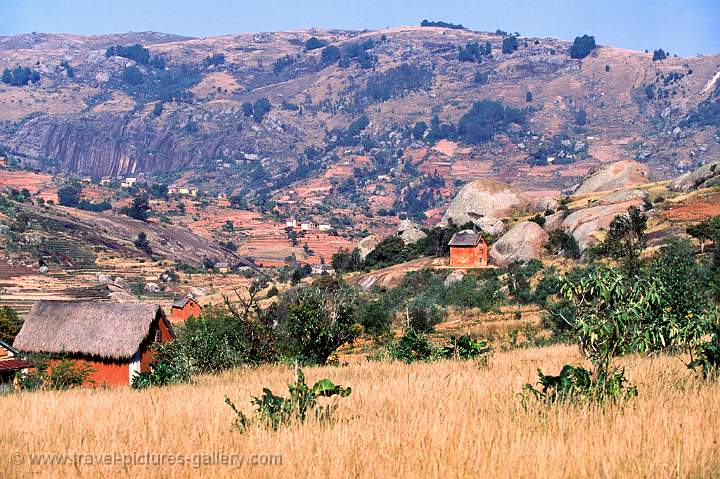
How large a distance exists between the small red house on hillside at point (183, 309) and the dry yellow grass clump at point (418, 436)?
49.8 meters

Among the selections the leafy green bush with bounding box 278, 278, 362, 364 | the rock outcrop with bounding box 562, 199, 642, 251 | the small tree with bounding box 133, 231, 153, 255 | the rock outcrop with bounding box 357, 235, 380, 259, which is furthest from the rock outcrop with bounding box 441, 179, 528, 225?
the small tree with bounding box 133, 231, 153, 255

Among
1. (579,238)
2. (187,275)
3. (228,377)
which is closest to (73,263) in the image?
(187,275)

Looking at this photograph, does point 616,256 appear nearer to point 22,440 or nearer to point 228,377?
point 228,377

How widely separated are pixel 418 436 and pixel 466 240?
171 ft

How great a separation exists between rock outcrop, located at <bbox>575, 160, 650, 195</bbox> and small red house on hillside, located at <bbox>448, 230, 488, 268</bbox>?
72.4ft

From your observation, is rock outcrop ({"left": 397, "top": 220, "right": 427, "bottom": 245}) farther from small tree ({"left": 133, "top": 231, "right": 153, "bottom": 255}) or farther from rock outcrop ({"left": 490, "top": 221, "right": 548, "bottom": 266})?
small tree ({"left": 133, "top": 231, "right": 153, "bottom": 255})

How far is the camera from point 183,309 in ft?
194

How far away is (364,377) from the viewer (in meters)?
13.1

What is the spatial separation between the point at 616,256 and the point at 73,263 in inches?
2888

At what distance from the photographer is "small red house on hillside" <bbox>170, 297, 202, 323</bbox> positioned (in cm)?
5900

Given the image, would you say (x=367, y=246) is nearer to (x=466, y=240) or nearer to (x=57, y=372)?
(x=466, y=240)

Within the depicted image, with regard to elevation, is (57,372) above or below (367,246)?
below

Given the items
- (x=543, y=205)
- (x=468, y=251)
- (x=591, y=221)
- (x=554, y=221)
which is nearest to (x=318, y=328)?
(x=468, y=251)

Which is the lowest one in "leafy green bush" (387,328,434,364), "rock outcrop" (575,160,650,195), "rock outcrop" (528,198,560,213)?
"leafy green bush" (387,328,434,364)
